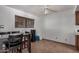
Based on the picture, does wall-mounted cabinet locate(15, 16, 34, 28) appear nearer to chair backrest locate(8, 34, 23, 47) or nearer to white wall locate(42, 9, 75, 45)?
white wall locate(42, 9, 75, 45)

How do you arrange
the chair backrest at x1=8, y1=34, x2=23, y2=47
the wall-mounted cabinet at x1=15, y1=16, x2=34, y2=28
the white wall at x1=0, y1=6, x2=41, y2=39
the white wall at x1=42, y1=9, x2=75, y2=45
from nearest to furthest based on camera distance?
the chair backrest at x1=8, y1=34, x2=23, y2=47 < the wall-mounted cabinet at x1=15, y1=16, x2=34, y2=28 < the white wall at x1=0, y1=6, x2=41, y2=39 < the white wall at x1=42, y1=9, x2=75, y2=45

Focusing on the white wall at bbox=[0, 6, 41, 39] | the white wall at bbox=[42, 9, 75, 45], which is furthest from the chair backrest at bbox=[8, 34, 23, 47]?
the white wall at bbox=[42, 9, 75, 45]

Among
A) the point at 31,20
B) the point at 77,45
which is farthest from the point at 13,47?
the point at 77,45

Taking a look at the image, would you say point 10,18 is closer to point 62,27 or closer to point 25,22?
point 25,22

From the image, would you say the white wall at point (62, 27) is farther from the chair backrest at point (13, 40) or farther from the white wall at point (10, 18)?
the chair backrest at point (13, 40)

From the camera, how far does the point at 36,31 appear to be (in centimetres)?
385

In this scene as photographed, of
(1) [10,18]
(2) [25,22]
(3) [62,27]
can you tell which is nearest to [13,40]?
(2) [25,22]

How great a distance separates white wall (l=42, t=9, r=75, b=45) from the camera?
4.17 metres

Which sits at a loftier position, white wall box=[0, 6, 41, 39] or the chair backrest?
white wall box=[0, 6, 41, 39]

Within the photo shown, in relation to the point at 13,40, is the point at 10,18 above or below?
above

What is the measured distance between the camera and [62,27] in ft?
15.0

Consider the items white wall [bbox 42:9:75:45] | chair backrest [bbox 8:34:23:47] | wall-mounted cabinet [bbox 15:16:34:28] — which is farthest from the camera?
white wall [bbox 42:9:75:45]
